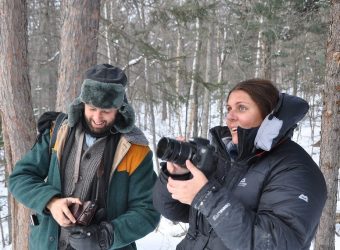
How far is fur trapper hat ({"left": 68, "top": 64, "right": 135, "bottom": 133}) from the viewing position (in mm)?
2014

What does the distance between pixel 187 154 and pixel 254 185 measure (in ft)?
1.07

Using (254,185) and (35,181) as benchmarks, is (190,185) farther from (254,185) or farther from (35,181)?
(35,181)

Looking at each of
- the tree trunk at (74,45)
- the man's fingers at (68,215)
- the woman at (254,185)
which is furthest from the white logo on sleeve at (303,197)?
the tree trunk at (74,45)

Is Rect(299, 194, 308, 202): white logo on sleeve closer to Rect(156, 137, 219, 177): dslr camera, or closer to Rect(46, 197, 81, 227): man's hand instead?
Rect(156, 137, 219, 177): dslr camera

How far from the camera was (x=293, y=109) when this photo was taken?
1517 millimetres

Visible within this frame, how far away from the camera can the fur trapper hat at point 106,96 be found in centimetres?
201

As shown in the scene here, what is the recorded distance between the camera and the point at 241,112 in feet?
5.54

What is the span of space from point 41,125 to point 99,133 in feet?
1.34

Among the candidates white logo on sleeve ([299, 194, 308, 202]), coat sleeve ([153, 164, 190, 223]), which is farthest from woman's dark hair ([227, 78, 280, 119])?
coat sleeve ([153, 164, 190, 223])

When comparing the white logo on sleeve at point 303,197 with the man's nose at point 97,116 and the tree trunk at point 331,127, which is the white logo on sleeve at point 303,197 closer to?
the man's nose at point 97,116

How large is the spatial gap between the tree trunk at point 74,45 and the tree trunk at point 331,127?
274cm

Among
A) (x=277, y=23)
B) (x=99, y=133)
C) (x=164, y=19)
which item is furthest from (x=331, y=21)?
(x=277, y=23)

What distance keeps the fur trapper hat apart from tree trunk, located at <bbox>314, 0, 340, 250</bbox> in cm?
300

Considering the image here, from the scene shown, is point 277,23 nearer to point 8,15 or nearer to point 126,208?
point 8,15
